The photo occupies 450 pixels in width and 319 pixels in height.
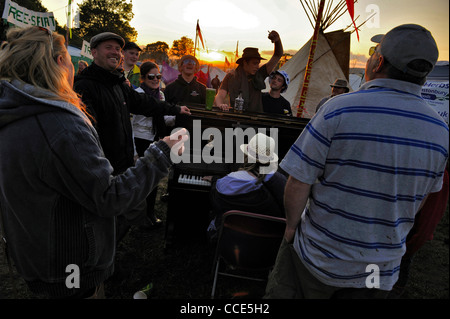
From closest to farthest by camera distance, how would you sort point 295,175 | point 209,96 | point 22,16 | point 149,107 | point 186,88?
point 295,175 < point 149,107 < point 209,96 < point 186,88 < point 22,16

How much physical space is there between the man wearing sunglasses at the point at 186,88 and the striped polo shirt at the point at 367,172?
4008 millimetres

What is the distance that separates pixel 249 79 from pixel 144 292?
3.71 meters

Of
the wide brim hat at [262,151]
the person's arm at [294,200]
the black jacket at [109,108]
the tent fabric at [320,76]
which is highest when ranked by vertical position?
the tent fabric at [320,76]

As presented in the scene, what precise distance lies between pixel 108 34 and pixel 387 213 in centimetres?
330

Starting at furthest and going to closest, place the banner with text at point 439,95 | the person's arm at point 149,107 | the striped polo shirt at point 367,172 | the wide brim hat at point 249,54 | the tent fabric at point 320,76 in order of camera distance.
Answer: the tent fabric at point 320,76, the banner with text at point 439,95, the wide brim hat at point 249,54, the person's arm at point 149,107, the striped polo shirt at point 367,172

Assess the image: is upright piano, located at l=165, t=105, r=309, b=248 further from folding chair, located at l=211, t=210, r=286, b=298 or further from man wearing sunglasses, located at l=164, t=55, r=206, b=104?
man wearing sunglasses, located at l=164, t=55, r=206, b=104

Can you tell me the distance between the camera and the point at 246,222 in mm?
2668

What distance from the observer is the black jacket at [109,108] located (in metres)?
2.77

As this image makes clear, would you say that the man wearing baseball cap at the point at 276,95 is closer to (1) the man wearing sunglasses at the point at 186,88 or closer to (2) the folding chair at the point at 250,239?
(1) the man wearing sunglasses at the point at 186,88

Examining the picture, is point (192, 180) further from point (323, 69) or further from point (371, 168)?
point (323, 69)

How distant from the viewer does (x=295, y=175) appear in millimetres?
1620

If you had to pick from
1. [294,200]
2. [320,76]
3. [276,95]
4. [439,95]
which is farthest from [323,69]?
[294,200]

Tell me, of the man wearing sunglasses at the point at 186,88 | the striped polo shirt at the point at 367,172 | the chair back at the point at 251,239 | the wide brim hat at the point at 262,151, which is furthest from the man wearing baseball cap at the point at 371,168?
the man wearing sunglasses at the point at 186,88

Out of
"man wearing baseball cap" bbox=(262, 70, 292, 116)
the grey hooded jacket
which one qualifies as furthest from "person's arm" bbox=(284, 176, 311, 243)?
"man wearing baseball cap" bbox=(262, 70, 292, 116)
